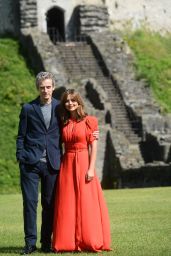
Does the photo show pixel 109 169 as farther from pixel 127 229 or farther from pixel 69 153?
pixel 69 153

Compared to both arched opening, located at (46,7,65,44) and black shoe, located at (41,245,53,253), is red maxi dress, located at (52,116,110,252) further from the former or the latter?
arched opening, located at (46,7,65,44)

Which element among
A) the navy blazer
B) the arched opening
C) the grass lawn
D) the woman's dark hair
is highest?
the arched opening

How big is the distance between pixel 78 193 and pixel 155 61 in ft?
93.3

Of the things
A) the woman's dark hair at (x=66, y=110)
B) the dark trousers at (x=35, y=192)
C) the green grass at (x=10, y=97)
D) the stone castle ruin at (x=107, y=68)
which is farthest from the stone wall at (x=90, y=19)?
the dark trousers at (x=35, y=192)

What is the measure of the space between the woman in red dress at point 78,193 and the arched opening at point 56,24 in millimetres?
29740

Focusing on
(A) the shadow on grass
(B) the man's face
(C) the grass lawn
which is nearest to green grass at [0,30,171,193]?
(C) the grass lawn

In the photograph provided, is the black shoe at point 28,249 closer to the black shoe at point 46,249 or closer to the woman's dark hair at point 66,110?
the black shoe at point 46,249

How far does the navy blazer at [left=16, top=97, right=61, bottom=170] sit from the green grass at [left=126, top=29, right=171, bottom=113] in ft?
78.5

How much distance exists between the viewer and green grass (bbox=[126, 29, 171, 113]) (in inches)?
1532

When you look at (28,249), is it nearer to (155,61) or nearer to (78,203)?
(78,203)

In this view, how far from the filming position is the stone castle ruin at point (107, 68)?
A: 32.4 metres

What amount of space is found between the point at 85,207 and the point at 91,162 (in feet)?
2.18

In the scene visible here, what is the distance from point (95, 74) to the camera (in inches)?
1532

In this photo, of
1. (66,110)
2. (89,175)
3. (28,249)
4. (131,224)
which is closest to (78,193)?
(89,175)
